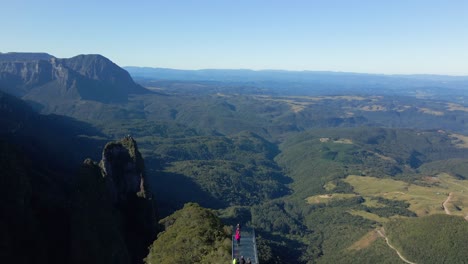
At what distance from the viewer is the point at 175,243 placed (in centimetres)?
4850

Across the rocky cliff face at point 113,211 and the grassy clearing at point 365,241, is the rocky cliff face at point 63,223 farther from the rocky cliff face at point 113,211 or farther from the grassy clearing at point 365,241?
the grassy clearing at point 365,241

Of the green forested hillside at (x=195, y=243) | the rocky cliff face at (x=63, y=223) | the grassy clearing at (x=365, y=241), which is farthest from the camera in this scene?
the grassy clearing at (x=365, y=241)

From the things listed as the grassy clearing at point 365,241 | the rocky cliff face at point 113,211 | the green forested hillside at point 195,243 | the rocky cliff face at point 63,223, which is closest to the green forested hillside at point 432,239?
the grassy clearing at point 365,241

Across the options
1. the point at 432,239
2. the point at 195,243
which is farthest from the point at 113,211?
the point at 432,239

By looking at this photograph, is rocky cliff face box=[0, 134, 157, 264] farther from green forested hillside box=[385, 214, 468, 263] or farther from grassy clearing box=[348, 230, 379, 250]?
green forested hillside box=[385, 214, 468, 263]

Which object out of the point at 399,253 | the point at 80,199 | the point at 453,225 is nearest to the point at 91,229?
the point at 80,199

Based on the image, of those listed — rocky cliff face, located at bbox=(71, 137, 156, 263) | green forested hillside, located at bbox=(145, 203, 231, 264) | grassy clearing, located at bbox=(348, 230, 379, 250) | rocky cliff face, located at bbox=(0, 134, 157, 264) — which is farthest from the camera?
grassy clearing, located at bbox=(348, 230, 379, 250)

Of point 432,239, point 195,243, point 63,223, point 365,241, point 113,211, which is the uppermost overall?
point 195,243

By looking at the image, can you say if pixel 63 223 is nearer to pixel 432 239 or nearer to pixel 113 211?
pixel 113 211

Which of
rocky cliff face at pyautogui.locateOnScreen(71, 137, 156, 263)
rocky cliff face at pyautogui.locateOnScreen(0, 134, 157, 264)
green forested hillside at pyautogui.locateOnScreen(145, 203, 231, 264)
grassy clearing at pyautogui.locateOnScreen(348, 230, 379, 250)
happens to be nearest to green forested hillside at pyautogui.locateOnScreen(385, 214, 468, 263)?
grassy clearing at pyautogui.locateOnScreen(348, 230, 379, 250)

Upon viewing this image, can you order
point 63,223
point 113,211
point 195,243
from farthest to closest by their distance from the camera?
point 113,211, point 63,223, point 195,243

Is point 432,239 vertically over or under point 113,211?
under

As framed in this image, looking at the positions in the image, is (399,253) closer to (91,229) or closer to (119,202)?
(119,202)

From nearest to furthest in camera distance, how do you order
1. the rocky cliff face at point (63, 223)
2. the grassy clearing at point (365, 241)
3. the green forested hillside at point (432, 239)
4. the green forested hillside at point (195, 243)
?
the green forested hillside at point (195, 243), the rocky cliff face at point (63, 223), the green forested hillside at point (432, 239), the grassy clearing at point (365, 241)
